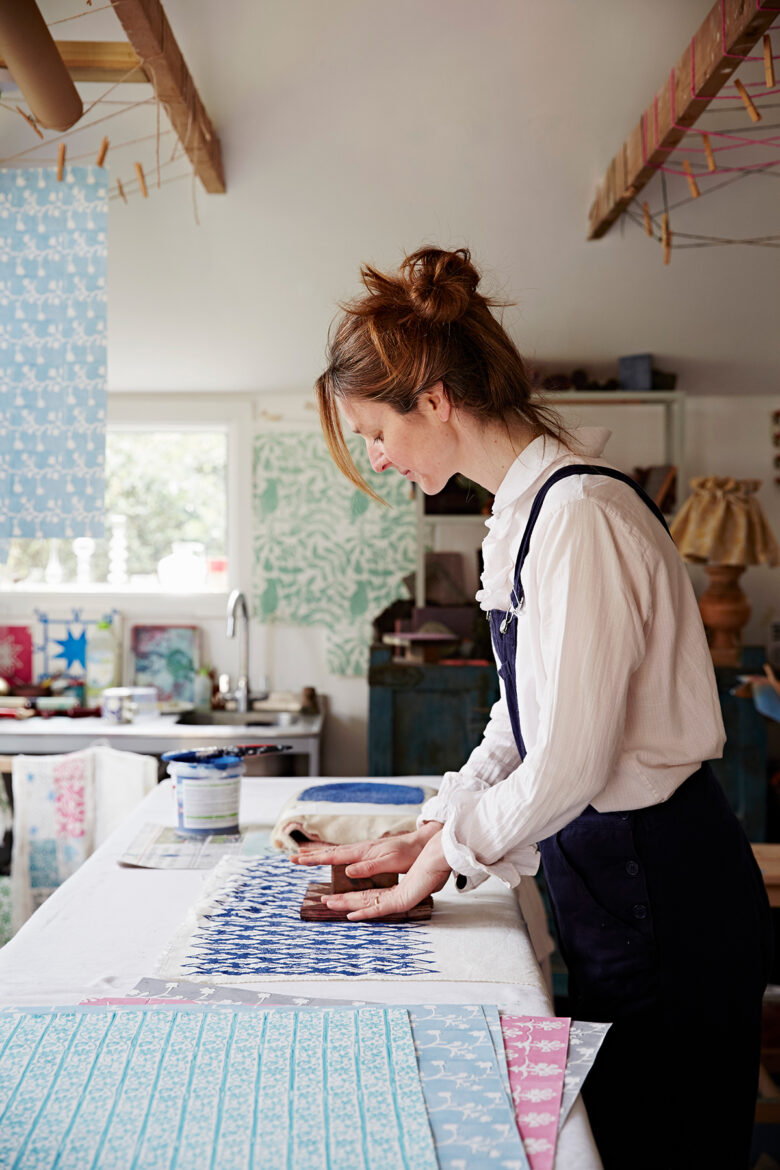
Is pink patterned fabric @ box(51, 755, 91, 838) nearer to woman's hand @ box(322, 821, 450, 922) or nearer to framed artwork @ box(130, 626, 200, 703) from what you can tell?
framed artwork @ box(130, 626, 200, 703)

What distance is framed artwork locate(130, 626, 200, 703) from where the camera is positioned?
4574 mm

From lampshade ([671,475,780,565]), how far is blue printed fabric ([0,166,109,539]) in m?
2.04

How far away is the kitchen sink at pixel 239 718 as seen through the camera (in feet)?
14.1

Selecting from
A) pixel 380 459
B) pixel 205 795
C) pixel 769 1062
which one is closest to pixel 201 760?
pixel 205 795

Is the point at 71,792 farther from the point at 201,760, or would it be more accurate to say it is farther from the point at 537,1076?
the point at 537,1076

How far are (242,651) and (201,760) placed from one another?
2524 millimetres

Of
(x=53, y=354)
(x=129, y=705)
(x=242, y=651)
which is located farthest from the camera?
(x=242, y=651)

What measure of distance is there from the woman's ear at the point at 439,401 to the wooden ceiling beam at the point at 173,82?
5.21 ft

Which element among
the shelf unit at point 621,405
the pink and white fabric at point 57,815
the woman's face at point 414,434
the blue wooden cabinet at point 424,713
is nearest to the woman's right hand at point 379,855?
the woman's face at point 414,434

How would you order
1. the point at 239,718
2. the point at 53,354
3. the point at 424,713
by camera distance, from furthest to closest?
the point at 239,718
the point at 424,713
the point at 53,354

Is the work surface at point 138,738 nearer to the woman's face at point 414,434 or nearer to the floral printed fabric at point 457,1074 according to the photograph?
the woman's face at point 414,434

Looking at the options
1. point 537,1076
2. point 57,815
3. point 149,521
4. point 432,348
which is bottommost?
point 57,815

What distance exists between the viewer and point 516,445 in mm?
1471

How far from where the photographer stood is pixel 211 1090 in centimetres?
97
